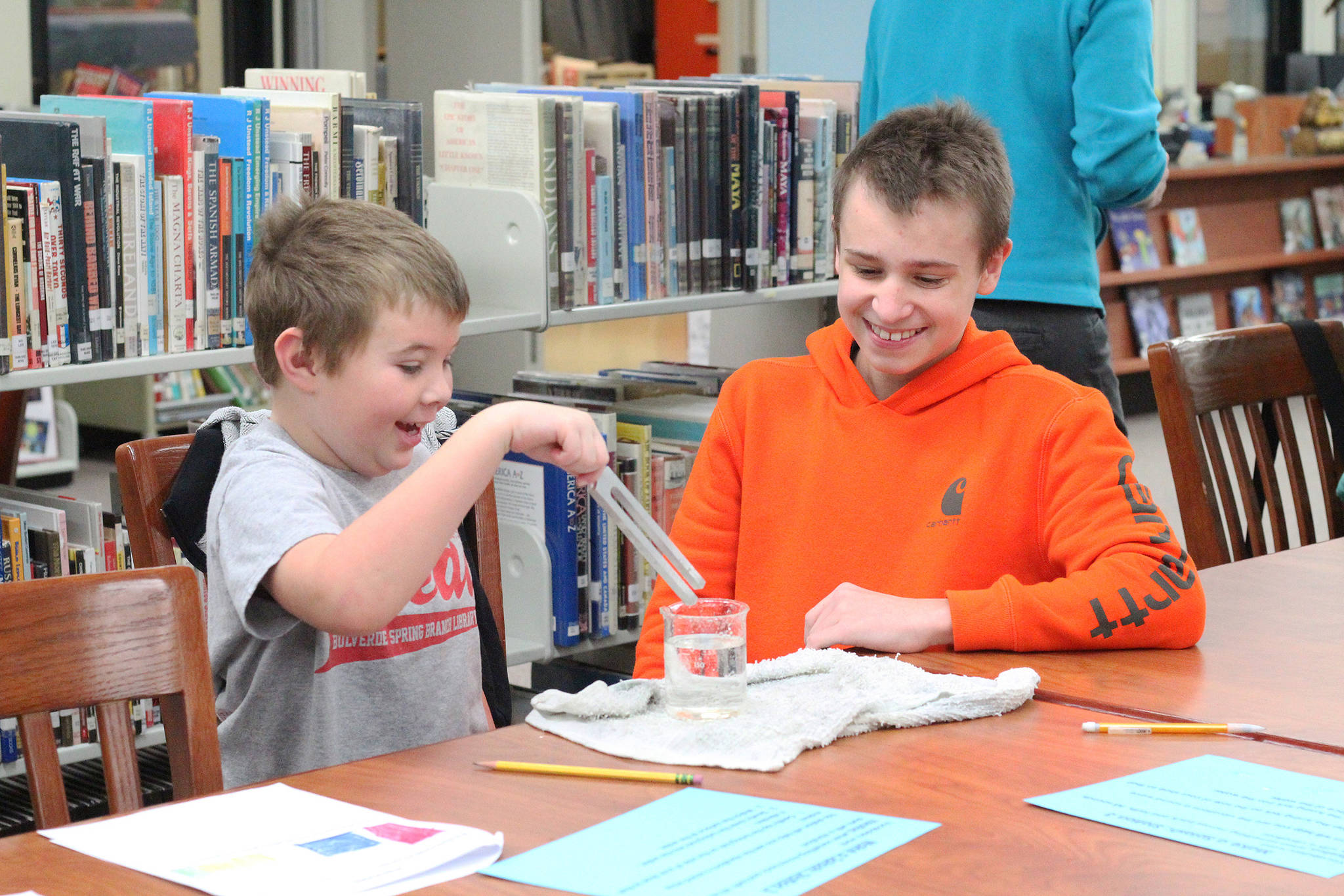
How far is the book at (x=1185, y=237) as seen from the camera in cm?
631

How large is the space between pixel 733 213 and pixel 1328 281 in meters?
5.37

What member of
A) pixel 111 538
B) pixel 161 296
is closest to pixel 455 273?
pixel 161 296

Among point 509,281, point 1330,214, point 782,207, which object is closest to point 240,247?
point 509,281

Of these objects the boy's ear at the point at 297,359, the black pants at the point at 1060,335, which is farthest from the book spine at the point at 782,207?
the boy's ear at the point at 297,359

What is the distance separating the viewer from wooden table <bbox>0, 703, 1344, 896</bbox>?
81 centimetres

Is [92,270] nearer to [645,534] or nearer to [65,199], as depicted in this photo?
[65,199]

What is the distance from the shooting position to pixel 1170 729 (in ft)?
3.47

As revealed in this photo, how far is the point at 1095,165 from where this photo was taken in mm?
2176

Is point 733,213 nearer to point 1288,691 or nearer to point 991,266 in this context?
point 991,266

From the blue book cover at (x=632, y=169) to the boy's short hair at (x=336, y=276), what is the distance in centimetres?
116

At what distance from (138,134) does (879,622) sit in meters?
1.28

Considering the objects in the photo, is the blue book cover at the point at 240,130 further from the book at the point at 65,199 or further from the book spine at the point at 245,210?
the book at the point at 65,199

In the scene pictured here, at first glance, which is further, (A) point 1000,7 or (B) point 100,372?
(A) point 1000,7

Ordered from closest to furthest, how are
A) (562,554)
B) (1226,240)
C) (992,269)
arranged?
1. (992,269)
2. (562,554)
3. (1226,240)
